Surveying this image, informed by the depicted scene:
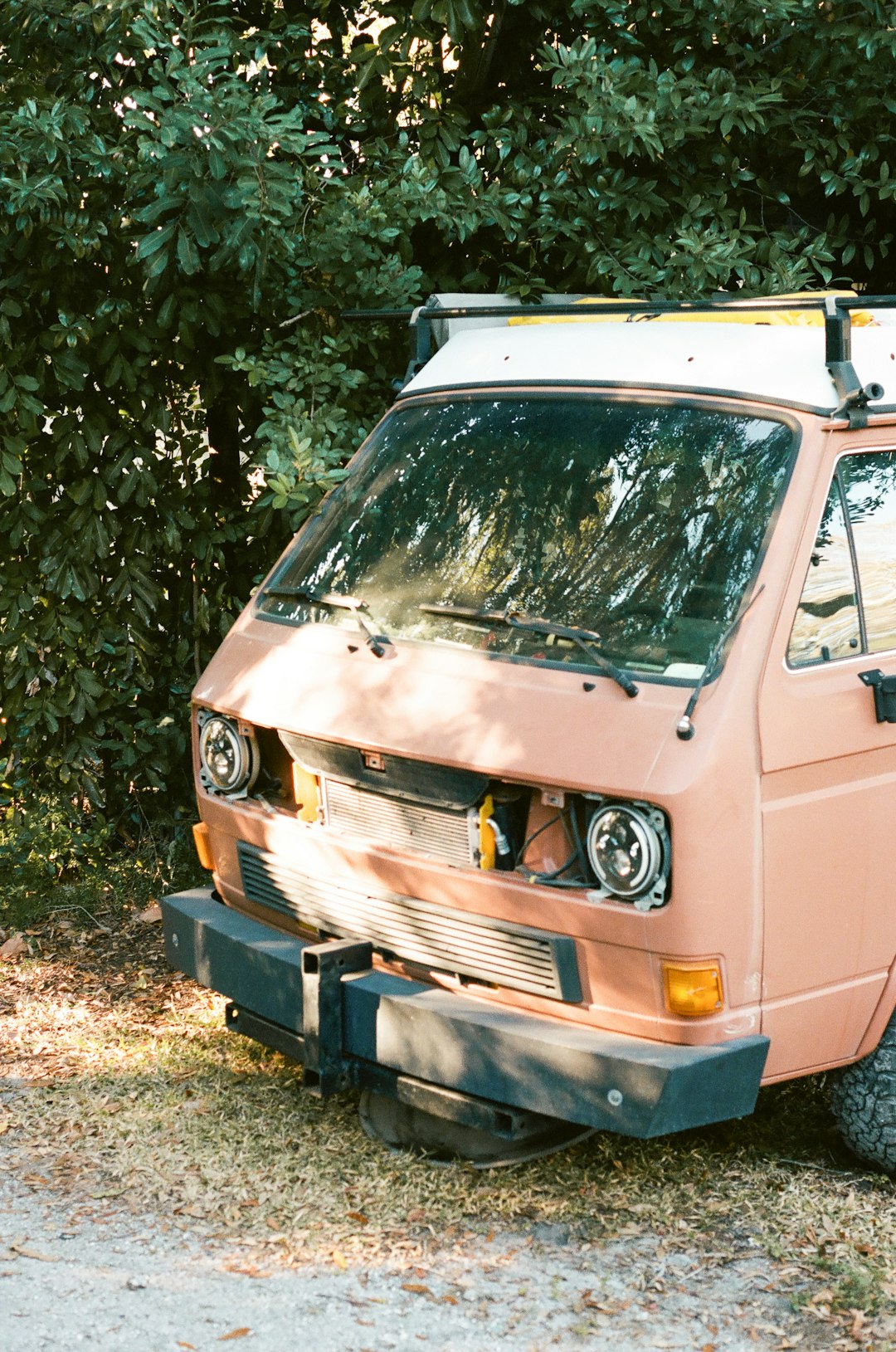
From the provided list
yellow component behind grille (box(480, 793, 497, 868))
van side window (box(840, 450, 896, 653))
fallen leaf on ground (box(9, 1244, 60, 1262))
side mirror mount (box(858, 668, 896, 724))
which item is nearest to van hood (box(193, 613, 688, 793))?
yellow component behind grille (box(480, 793, 497, 868))

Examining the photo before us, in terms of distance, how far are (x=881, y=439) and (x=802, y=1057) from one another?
5.24 feet

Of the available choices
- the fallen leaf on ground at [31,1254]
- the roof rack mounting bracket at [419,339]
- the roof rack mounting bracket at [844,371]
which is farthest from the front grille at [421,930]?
the roof rack mounting bracket at [419,339]

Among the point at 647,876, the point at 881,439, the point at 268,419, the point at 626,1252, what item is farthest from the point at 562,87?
the point at 626,1252

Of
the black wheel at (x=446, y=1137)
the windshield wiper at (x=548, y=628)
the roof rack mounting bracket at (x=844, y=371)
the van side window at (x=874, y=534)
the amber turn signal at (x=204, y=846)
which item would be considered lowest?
the black wheel at (x=446, y=1137)

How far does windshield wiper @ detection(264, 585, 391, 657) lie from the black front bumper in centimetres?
81

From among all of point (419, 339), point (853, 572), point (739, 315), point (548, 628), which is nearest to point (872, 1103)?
point (853, 572)

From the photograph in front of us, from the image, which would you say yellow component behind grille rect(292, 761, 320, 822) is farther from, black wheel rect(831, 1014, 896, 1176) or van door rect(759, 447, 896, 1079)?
black wheel rect(831, 1014, 896, 1176)

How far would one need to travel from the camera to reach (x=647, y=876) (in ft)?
11.9

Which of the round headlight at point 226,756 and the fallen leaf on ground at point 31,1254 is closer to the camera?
the fallen leaf on ground at point 31,1254

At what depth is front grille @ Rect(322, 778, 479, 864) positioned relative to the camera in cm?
402

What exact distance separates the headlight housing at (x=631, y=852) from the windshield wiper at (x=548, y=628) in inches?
11.6

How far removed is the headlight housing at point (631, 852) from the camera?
363 centimetres

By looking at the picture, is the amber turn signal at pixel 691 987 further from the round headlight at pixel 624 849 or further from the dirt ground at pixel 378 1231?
the dirt ground at pixel 378 1231

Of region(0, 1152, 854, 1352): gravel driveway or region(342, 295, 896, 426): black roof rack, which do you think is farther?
region(342, 295, 896, 426): black roof rack
